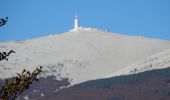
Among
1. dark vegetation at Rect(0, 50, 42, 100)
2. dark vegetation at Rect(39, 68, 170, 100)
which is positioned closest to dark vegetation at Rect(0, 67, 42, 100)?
dark vegetation at Rect(0, 50, 42, 100)

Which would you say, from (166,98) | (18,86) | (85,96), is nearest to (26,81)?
(18,86)

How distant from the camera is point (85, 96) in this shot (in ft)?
626

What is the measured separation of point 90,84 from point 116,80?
6981 millimetres

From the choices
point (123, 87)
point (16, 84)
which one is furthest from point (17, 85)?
point (123, 87)

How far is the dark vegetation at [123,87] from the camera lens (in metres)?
185

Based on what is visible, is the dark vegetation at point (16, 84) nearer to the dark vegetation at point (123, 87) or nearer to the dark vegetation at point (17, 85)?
the dark vegetation at point (17, 85)

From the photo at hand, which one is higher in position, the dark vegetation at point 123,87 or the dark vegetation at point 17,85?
the dark vegetation at point 123,87

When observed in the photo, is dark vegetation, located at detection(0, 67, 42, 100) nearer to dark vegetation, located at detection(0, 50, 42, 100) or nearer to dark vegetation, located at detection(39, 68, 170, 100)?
dark vegetation, located at detection(0, 50, 42, 100)

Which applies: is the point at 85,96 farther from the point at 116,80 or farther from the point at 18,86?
the point at 18,86

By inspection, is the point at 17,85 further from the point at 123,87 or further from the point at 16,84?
the point at 123,87

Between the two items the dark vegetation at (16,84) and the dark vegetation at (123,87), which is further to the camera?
the dark vegetation at (123,87)

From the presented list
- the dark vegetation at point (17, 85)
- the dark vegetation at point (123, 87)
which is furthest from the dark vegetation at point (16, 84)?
the dark vegetation at point (123, 87)

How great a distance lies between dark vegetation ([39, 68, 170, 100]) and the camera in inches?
7288

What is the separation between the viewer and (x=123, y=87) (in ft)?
630
